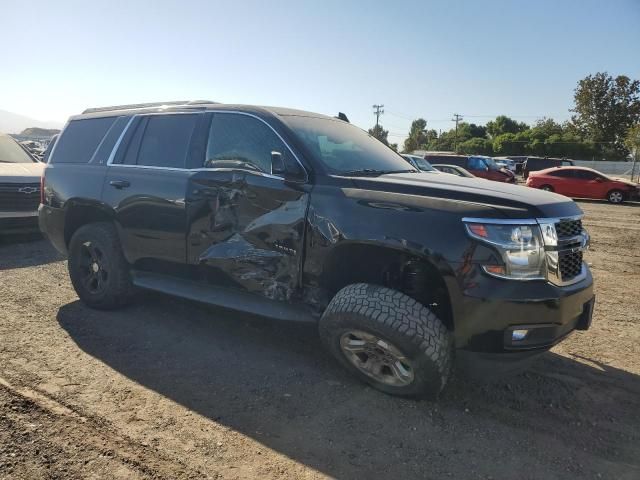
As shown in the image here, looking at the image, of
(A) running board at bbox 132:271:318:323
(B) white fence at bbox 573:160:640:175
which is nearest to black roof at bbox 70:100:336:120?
(A) running board at bbox 132:271:318:323

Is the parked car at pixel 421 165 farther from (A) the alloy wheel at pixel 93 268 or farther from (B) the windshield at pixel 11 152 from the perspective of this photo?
(B) the windshield at pixel 11 152

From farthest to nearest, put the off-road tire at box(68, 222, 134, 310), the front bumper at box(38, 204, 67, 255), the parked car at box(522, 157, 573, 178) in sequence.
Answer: the parked car at box(522, 157, 573, 178) → the front bumper at box(38, 204, 67, 255) → the off-road tire at box(68, 222, 134, 310)

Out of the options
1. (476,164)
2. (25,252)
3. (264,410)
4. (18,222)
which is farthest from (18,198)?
(476,164)

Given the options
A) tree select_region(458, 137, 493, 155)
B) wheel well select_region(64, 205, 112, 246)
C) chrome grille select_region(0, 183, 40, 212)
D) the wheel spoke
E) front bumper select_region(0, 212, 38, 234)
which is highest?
tree select_region(458, 137, 493, 155)

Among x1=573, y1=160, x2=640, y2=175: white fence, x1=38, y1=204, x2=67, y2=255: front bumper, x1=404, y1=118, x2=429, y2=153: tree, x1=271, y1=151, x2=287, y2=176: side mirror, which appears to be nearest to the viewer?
x1=271, y1=151, x2=287, y2=176: side mirror

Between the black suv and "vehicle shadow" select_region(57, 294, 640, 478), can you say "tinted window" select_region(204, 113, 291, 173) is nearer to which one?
the black suv

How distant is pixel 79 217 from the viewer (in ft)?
16.3

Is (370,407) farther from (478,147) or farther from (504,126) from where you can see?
(504,126)

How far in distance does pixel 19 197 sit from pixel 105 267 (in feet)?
13.4

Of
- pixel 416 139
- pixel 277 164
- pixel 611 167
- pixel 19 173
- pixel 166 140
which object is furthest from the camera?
pixel 416 139

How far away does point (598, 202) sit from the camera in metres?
20.1

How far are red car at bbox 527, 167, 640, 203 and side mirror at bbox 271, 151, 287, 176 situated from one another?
1951cm

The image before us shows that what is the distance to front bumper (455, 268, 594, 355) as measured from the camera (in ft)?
9.11

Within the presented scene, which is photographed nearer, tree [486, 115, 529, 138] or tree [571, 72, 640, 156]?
tree [571, 72, 640, 156]
